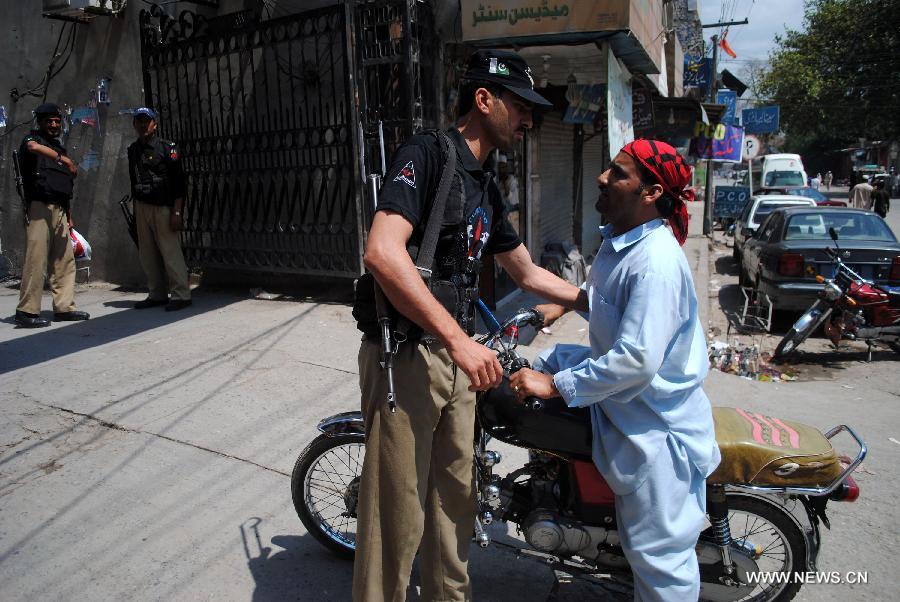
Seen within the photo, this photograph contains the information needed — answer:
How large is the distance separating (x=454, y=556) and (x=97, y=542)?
1817 millimetres

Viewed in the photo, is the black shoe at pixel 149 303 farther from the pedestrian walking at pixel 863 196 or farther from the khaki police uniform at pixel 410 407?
the pedestrian walking at pixel 863 196

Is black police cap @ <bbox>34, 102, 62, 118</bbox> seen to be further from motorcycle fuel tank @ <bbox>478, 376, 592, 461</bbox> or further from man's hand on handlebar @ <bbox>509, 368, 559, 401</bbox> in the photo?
man's hand on handlebar @ <bbox>509, 368, 559, 401</bbox>

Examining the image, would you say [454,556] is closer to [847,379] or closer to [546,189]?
[847,379]

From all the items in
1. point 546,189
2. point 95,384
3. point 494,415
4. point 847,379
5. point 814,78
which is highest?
point 814,78

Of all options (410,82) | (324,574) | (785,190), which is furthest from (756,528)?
(785,190)

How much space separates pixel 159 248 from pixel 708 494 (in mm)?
6224

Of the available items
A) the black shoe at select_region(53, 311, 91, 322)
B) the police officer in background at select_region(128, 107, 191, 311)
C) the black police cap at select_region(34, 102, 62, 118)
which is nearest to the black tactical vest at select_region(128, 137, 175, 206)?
the police officer in background at select_region(128, 107, 191, 311)

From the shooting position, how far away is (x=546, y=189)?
10.9 m

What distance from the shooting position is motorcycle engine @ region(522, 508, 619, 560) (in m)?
2.44

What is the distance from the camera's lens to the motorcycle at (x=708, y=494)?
234cm

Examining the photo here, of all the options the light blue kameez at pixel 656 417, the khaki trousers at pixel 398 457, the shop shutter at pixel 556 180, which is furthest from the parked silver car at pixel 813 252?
the khaki trousers at pixel 398 457

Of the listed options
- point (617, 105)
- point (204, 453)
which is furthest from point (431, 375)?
point (617, 105)

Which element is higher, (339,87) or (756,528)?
(339,87)

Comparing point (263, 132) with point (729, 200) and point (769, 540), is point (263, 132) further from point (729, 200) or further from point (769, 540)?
point (729, 200)
